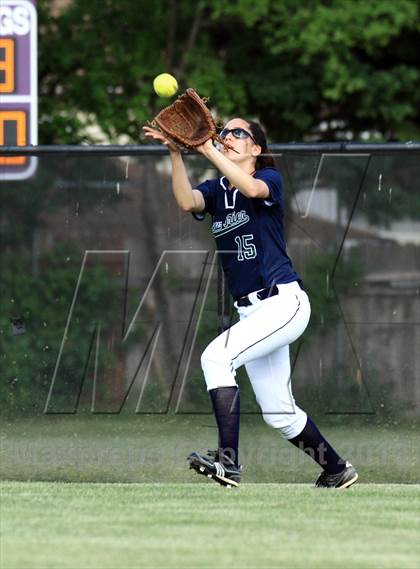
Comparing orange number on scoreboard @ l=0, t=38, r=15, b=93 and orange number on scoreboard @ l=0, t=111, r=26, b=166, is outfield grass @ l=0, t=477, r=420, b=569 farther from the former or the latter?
orange number on scoreboard @ l=0, t=38, r=15, b=93

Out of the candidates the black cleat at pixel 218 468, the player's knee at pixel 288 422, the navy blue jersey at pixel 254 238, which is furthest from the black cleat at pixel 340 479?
the navy blue jersey at pixel 254 238

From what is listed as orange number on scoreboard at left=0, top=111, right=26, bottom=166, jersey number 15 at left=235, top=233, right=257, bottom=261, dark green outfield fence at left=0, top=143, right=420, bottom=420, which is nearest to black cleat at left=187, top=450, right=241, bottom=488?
jersey number 15 at left=235, top=233, right=257, bottom=261

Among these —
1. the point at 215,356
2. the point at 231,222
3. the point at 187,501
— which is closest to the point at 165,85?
the point at 231,222

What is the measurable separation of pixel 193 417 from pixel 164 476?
0.37 metres

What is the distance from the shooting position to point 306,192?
8281mm

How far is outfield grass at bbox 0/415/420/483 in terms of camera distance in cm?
815

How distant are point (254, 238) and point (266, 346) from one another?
1.69 ft

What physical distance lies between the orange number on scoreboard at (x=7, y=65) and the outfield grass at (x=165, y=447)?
2440 mm

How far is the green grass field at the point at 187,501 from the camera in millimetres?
5156

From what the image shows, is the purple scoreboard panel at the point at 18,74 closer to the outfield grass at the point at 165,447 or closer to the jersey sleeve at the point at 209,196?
the outfield grass at the point at 165,447

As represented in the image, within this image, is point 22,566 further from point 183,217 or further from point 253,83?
point 253,83

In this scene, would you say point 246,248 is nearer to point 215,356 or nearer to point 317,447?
point 215,356

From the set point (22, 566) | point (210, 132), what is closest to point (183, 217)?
point (210, 132)

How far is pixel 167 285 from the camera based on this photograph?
27.4 ft
